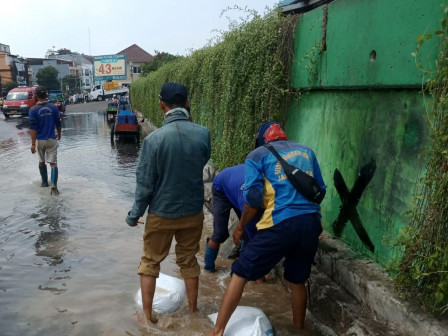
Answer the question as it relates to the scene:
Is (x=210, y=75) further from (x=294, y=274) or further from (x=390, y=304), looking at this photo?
(x=390, y=304)

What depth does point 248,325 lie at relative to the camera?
9.66 feet

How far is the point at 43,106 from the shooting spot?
742 centimetres

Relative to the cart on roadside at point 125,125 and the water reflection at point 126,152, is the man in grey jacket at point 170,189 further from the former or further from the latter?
the cart on roadside at point 125,125

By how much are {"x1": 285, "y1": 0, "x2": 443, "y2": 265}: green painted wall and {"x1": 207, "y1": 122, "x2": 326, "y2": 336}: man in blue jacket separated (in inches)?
22.9

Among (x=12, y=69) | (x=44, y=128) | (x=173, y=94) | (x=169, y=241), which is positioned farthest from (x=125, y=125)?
(x=12, y=69)

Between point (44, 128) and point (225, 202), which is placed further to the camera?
point (44, 128)

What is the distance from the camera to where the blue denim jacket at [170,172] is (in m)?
3.14

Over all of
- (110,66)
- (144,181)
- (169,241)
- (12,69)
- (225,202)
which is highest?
(12,69)

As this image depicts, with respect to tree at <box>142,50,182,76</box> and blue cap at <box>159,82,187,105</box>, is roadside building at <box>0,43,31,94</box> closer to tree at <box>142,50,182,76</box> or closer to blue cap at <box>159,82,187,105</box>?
tree at <box>142,50,182,76</box>

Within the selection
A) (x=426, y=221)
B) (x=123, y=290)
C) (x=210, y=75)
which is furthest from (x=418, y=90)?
(x=210, y=75)

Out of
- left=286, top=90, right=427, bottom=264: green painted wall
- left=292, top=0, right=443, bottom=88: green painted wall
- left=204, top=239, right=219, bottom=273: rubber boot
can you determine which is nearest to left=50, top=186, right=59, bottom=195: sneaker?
left=204, top=239, right=219, bottom=273: rubber boot

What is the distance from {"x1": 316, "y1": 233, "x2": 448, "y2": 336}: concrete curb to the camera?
238 centimetres

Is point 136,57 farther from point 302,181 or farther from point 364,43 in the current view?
point 302,181

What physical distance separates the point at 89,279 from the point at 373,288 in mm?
2837
